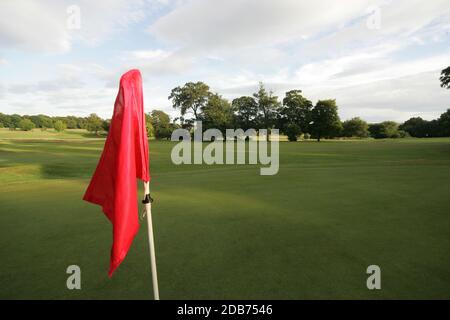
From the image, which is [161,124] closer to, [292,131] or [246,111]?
[246,111]

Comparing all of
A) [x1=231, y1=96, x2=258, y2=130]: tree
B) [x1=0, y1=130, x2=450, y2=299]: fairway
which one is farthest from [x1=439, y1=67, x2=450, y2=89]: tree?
[x1=231, y1=96, x2=258, y2=130]: tree

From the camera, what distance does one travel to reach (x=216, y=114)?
3152 inches

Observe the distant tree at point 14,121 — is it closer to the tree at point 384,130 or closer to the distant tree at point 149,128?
the distant tree at point 149,128

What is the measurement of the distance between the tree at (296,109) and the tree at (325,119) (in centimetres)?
277

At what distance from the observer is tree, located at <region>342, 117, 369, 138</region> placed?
88.0 m

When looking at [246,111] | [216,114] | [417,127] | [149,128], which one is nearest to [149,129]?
[149,128]

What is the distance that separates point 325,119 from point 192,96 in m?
38.0

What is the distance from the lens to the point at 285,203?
831 cm

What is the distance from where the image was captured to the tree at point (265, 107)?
8038 centimetres

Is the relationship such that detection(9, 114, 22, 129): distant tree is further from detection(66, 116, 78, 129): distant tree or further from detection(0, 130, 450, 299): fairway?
detection(0, 130, 450, 299): fairway

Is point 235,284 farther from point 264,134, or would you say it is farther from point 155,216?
point 264,134
